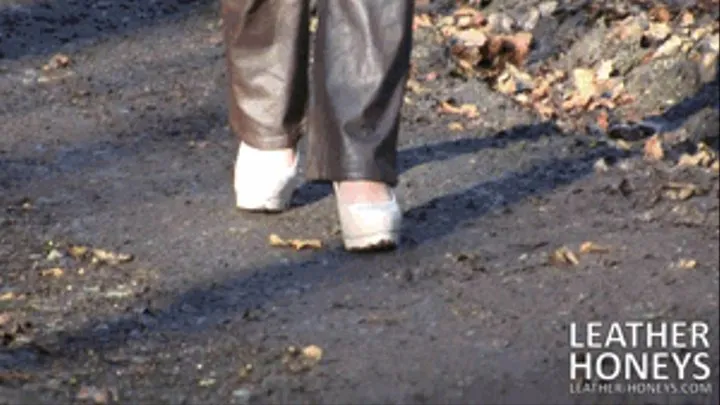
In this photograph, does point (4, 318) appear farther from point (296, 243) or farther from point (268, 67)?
point (268, 67)

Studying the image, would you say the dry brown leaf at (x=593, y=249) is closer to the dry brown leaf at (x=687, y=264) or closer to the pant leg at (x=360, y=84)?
the dry brown leaf at (x=687, y=264)

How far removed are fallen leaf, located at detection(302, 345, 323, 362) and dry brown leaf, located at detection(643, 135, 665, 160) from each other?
62.2 inches

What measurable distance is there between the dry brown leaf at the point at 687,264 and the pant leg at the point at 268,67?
4.28ft

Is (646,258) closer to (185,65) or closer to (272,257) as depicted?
(272,257)

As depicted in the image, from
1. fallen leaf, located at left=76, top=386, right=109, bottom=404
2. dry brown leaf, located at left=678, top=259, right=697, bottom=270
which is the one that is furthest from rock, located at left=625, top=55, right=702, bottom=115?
fallen leaf, located at left=76, top=386, right=109, bottom=404

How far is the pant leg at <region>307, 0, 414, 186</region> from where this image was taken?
5.53 metres

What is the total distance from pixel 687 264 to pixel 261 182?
1405 mm

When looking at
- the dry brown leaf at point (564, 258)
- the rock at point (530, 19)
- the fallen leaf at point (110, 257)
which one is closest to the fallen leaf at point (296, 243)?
the fallen leaf at point (110, 257)

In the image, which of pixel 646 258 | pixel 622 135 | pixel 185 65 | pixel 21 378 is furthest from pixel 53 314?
pixel 185 65

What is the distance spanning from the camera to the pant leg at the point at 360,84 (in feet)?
18.1

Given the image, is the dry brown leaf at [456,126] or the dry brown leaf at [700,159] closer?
the dry brown leaf at [700,159]

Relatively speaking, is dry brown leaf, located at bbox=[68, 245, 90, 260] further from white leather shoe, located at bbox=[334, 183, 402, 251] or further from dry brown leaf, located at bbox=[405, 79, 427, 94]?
dry brown leaf, located at bbox=[405, 79, 427, 94]

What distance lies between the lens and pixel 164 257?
19.2ft

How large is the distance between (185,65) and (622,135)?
214 centimetres
